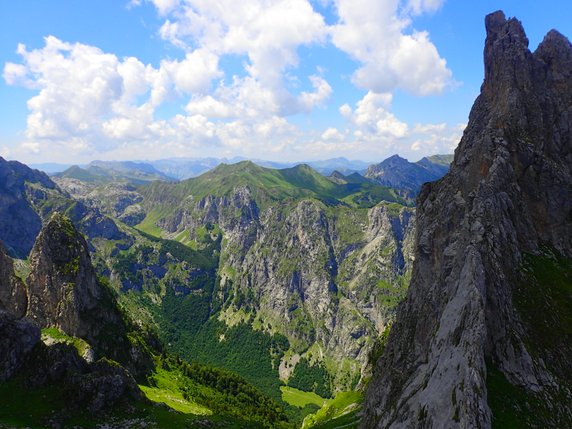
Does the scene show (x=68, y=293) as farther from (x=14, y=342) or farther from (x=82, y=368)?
(x=14, y=342)

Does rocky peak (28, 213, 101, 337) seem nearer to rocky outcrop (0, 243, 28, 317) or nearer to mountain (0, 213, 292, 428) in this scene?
mountain (0, 213, 292, 428)

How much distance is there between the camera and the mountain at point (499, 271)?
136ft

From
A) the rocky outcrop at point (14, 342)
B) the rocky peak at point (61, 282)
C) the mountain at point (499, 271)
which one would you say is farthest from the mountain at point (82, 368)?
the mountain at point (499, 271)

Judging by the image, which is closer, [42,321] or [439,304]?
[439,304]

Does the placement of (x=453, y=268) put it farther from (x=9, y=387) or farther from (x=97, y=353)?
(x=97, y=353)

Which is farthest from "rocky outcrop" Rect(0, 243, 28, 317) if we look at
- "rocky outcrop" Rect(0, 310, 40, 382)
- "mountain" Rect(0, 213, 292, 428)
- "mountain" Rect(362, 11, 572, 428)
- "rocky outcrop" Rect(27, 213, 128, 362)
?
"mountain" Rect(362, 11, 572, 428)

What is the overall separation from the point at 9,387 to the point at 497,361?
86170 mm

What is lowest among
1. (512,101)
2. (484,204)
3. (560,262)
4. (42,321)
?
(42,321)

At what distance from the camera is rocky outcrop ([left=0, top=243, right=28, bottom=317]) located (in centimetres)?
12694

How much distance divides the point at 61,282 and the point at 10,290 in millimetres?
15800

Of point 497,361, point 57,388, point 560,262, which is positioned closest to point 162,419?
point 57,388

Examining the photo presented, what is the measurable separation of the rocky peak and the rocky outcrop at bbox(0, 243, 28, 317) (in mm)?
2611

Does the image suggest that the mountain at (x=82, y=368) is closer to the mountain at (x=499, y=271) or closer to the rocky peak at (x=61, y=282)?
the rocky peak at (x=61, y=282)

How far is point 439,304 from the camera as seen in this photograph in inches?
2447
